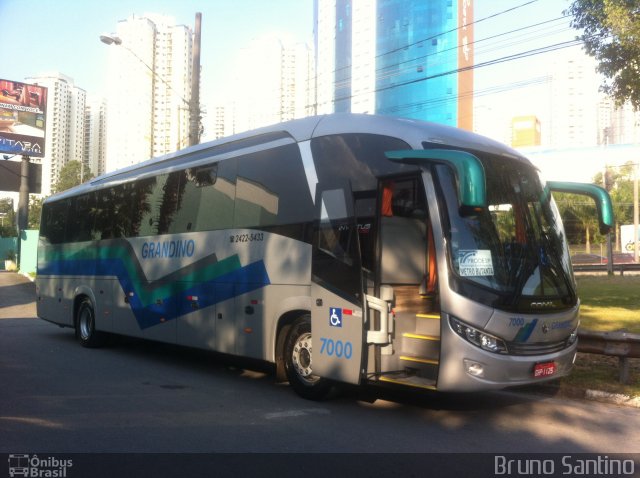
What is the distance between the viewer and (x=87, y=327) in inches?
516

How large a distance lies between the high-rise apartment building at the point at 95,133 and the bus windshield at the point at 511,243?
176 feet

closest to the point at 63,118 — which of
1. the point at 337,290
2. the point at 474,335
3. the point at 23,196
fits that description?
the point at 23,196

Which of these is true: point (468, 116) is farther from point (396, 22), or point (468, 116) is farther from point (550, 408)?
point (550, 408)

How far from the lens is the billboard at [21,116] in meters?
45.6

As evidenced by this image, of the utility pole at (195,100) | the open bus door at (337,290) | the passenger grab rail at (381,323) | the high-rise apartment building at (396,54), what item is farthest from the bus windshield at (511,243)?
the high-rise apartment building at (396,54)

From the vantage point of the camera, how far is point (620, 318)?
14500 mm

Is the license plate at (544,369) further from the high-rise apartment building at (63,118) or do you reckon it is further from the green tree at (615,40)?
the high-rise apartment building at (63,118)

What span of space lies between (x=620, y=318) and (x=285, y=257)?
1001 centimetres

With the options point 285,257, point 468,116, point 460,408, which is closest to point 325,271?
point 285,257

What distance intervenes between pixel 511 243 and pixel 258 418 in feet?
11.1

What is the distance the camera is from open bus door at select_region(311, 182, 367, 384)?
689 centimetres

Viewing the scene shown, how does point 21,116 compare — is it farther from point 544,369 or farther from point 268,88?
point 544,369

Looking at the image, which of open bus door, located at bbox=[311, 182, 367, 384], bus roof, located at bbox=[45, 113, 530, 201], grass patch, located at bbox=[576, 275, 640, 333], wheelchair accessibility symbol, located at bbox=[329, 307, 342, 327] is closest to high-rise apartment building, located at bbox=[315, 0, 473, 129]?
grass patch, located at bbox=[576, 275, 640, 333]

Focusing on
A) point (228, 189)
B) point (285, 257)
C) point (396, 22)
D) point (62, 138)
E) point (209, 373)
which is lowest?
point (209, 373)
